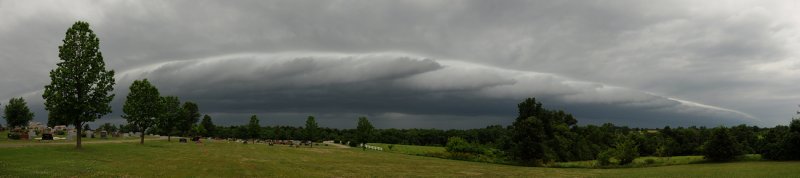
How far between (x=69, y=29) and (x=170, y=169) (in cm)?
3022

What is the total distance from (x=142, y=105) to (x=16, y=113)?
2442 inches

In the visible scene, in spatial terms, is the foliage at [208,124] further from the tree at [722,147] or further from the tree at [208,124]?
the tree at [722,147]

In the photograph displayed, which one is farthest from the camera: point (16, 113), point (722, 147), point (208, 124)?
point (208, 124)

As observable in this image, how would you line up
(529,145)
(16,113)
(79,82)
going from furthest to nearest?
1. (16,113)
2. (529,145)
3. (79,82)

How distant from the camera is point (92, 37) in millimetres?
58938

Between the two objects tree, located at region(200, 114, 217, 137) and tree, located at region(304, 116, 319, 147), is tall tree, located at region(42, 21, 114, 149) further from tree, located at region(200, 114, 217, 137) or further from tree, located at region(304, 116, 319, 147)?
tree, located at region(200, 114, 217, 137)

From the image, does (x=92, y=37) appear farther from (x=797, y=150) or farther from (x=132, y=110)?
(x=797, y=150)

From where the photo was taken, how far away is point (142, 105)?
8681 centimetres

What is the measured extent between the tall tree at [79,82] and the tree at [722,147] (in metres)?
86.6

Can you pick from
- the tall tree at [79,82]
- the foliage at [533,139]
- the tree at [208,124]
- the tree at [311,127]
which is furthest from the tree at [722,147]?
the tree at [208,124]

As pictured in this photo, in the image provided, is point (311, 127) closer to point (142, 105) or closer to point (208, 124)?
point (142, 105)

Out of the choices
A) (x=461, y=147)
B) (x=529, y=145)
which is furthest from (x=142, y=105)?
(x=529, y=145)

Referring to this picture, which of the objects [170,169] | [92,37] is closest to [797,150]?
[170,169]

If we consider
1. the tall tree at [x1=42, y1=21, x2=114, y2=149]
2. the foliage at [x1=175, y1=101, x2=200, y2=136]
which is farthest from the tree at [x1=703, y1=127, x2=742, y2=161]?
the foliage at [x1=175, y1=101, x2=200, y2=136]
